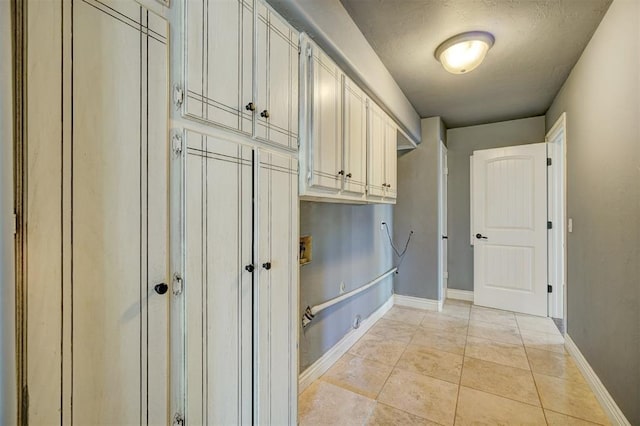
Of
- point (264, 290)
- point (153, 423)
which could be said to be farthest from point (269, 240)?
point (153, 423)

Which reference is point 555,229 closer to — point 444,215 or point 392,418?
point 444,215

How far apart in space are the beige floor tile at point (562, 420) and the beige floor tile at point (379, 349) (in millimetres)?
1005

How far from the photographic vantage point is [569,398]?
1.97m

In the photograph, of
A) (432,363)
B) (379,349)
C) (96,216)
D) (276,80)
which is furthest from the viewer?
(379,349)

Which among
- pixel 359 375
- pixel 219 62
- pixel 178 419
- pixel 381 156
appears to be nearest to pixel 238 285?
pixel 178 419

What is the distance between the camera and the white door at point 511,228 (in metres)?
3.59

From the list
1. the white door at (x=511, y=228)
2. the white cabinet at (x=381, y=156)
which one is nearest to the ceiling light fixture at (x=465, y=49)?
the white cabinet at (x=381, y=156)

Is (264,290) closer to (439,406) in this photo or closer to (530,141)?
(439,406)

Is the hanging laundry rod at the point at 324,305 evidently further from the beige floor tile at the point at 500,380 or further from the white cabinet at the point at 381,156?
the beige floor tile at the point at 500,380

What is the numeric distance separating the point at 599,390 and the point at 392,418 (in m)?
1.40

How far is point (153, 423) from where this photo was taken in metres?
0.89

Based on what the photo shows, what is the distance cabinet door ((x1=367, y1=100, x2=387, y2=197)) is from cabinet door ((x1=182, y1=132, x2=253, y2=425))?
1.43m

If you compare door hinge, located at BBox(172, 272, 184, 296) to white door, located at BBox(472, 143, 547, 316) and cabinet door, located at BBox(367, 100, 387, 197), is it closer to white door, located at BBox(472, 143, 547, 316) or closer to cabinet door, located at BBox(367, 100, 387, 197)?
cabinet door, located at BBox(367, 100, 387, 197)

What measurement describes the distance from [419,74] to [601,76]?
1.28 m
